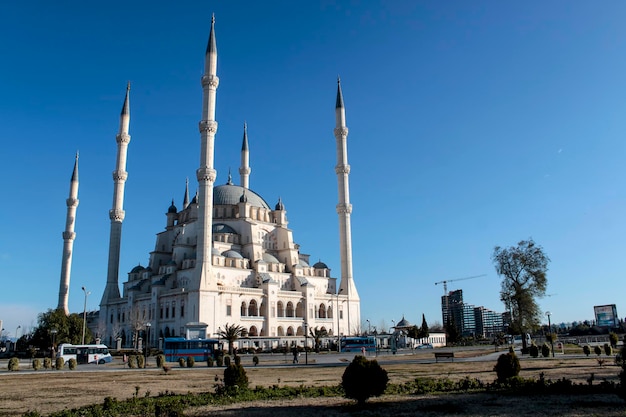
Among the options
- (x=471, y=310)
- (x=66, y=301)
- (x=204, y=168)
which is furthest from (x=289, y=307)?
(x=471, y=310)

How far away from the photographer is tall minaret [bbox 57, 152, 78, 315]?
68.7m

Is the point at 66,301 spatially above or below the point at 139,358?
above

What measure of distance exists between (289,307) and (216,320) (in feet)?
41.4

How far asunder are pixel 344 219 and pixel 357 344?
18805mm

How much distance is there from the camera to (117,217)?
67.7 metres

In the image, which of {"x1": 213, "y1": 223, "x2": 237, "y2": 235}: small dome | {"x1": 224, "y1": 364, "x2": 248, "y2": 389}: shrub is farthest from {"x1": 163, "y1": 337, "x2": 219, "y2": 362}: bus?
Answer: {"x1": 213, "y1": 223, "x2": 237, "y2": 235}: small dome

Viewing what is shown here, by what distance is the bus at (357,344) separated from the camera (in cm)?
5509

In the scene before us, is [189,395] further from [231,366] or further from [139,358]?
[139,358]

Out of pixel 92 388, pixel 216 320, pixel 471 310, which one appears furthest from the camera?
pixel 471 310

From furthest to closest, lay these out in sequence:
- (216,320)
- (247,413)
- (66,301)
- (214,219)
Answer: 1. (214,219)
2. (66,301)
3. (216,320)
4. (247,413)

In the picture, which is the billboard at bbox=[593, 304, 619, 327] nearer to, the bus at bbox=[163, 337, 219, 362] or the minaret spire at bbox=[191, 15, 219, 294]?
the minaret spire at bbox=[191, 15, 219, 294]

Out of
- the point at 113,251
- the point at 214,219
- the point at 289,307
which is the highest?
the point at 214,219

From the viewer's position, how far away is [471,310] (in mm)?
165125

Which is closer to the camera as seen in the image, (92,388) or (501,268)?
(92,388)
